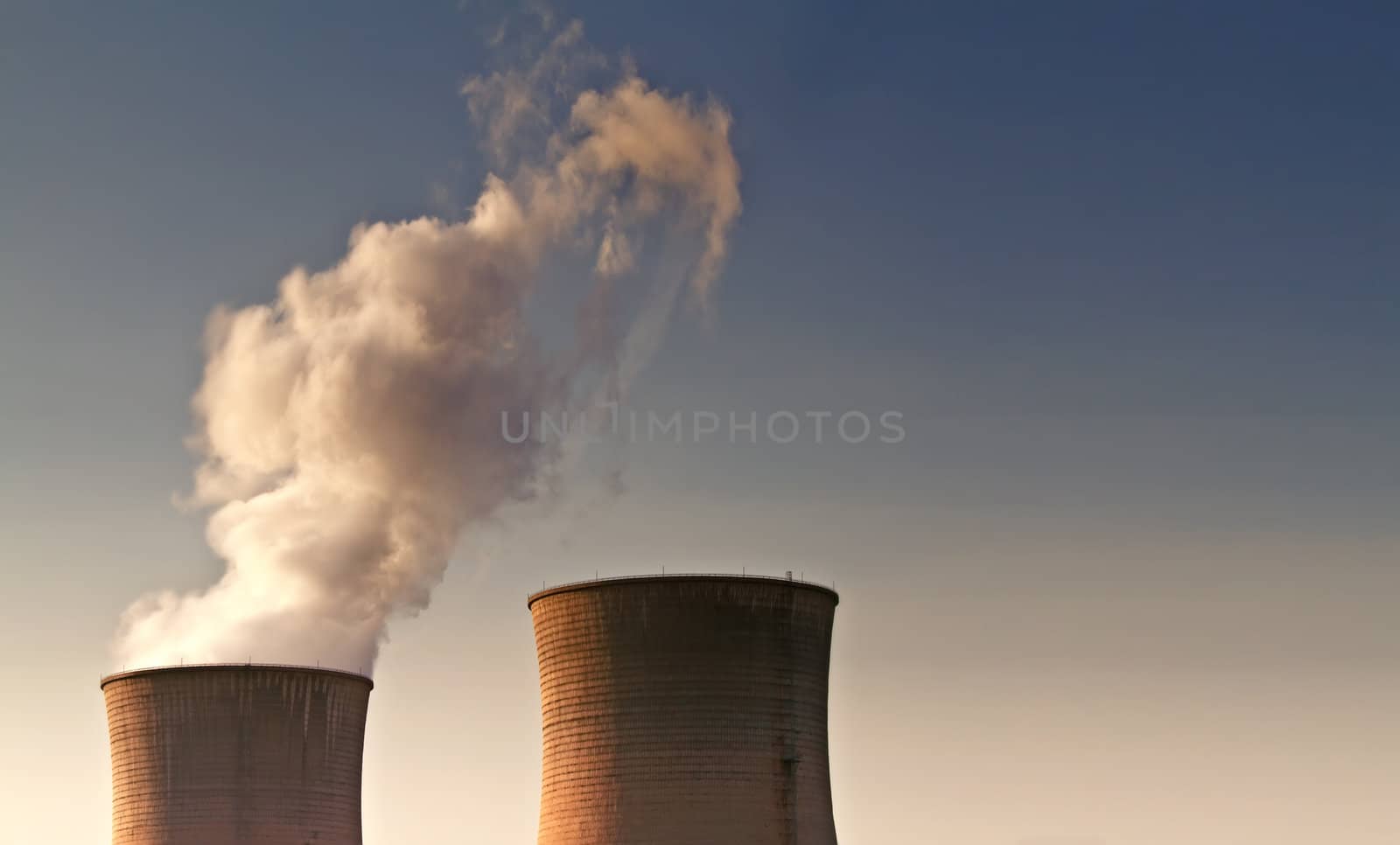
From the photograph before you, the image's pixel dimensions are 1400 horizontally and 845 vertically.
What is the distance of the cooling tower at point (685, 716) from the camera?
1585 inches

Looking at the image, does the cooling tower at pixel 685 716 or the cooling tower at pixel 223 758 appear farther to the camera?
the cooling tower at pixel 223 758

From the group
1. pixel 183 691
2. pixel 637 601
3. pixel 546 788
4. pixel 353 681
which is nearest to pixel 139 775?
pixel 183 691

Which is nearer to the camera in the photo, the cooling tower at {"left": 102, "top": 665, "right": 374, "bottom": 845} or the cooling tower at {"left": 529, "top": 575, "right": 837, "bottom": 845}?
the cooling tower at {"left": 529, "top": 575, "right": 837, "bottom": 845}

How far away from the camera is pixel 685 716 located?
133 ft

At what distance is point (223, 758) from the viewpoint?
4516 centimetres

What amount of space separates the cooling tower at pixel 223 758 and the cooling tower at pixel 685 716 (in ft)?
23.2

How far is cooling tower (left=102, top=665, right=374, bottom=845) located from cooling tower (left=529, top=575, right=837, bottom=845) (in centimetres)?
708

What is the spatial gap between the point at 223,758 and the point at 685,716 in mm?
12105

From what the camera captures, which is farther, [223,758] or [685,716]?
[223,758]

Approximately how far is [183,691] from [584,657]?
10.5 m

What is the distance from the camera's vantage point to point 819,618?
141ft

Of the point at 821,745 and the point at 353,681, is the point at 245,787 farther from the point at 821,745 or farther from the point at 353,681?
the point at 821,745

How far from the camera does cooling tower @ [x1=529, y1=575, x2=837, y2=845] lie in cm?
4025

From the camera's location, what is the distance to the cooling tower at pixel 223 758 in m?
45.1
